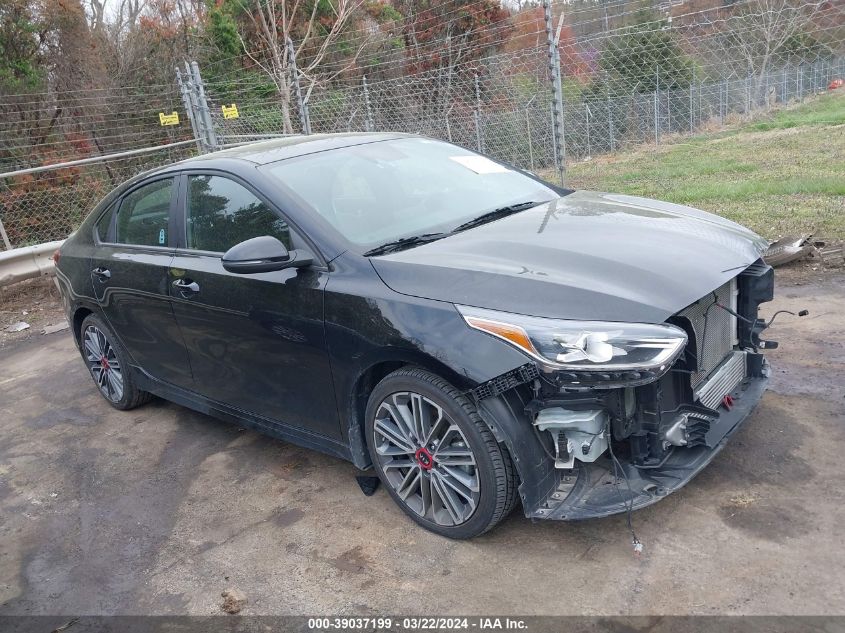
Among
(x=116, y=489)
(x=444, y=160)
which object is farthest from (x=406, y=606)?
(x=444, y=160)

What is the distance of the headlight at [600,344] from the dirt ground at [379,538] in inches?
31.9

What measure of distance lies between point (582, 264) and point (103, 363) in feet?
12.0

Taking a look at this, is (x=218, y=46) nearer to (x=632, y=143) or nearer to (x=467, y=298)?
(x=632, y=143)

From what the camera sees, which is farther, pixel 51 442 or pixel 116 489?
pixel 51 442

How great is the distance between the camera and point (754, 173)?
34.6ft

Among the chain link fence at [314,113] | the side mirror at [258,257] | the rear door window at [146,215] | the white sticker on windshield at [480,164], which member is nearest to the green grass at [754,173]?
the chain link fence at [314,113]

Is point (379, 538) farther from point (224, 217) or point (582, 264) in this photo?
point (224, 217)

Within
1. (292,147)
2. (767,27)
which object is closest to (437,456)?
(292,147)

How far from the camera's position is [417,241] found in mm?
3488

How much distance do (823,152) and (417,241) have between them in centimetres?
1079

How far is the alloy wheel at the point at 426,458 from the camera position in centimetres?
305

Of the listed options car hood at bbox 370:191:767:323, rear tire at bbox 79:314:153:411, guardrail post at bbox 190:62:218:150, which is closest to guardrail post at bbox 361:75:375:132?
guardrail post at bbox 190:62:218:150

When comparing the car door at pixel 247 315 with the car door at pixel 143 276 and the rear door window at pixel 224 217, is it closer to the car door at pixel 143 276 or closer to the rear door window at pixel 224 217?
the rear door window at pixel 224 217

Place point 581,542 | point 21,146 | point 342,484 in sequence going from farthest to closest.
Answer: point 21,146, point 342,484, point 581,542
